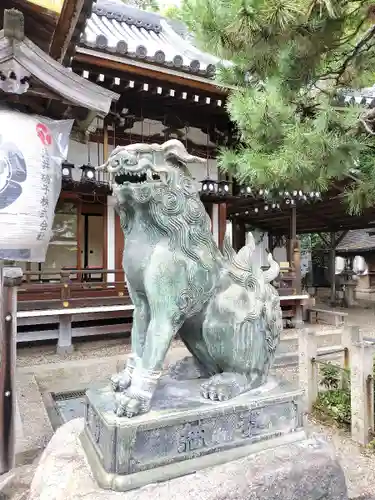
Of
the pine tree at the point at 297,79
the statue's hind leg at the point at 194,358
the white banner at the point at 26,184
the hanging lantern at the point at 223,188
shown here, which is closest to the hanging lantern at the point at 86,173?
the hanging lantern at the point at 223,188

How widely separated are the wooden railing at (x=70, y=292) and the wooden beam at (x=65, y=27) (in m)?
4.09

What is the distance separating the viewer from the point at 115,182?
5.54 ft

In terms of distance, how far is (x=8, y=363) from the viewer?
284 cm

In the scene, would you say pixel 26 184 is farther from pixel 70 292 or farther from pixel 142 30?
pixel 142 30

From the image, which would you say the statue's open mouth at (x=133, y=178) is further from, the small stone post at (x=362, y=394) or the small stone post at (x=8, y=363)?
the small stone post at (x=362, y=394)

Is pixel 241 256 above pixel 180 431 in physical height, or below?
above

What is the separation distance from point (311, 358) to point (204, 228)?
115 inches

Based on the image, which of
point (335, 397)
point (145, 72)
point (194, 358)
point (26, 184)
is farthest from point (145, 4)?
point (194, 358)

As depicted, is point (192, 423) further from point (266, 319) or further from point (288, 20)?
point (288, 20)

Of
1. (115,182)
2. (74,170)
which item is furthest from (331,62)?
(74,170)

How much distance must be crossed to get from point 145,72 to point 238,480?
6229 millimetres

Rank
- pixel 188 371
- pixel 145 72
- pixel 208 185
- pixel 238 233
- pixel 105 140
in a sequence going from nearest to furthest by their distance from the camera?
pixel 188 371, pixel 145 72, pixel 105 140, pixel 208 185, pixel 238 233

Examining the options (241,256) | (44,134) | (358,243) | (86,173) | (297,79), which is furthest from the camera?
(358,243)

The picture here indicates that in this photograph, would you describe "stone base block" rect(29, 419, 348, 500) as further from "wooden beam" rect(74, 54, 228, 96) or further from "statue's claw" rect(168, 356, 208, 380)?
"wooden beam" rect(74, 54, 228, 96)
